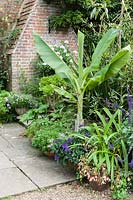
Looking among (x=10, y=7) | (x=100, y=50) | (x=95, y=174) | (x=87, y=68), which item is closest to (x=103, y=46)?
(x=100, y=50)

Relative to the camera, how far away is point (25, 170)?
4117 mm

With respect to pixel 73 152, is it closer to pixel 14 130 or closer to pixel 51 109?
pixel 51 109

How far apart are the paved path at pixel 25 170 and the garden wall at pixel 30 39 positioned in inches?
115

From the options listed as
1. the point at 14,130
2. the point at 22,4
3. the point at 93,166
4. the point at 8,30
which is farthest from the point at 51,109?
the point at 22,4


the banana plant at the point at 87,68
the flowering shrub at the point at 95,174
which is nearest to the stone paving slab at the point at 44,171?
the flowering shrub at the point at 95,174

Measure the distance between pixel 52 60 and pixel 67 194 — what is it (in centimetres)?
211

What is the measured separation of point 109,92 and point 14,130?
2472 millimetres

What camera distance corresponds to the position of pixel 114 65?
424 cm

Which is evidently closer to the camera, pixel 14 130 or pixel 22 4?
pixel 14 130

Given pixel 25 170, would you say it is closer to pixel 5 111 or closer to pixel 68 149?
pixel 68 149

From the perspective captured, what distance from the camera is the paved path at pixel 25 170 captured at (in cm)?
365

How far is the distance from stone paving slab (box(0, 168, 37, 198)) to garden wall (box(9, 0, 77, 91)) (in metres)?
4.16

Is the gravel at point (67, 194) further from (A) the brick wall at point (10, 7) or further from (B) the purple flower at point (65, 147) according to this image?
(A) the brick wall at point (10, 7)

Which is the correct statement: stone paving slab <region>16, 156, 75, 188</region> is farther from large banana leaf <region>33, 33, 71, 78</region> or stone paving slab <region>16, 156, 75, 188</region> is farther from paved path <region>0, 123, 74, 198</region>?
large banana leaf <region>33, 33, 71, 78</region>
